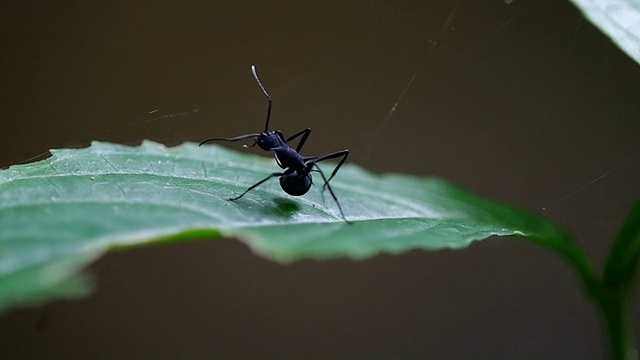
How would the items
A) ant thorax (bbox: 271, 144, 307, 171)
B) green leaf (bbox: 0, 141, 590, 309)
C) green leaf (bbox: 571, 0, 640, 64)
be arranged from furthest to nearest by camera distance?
ant thorax (bbox: 271, 144, 307, 171) < green leaf (bbox: 571, 0, 640, 64) < green leaf (bbox: 0, 141, 590, 309)

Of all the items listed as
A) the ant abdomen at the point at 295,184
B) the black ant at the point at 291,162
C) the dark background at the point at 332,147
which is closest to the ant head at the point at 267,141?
the black ant at the point at 291,162

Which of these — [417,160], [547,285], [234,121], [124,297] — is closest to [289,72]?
[234,121]

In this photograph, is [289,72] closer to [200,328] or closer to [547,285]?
[200,328]

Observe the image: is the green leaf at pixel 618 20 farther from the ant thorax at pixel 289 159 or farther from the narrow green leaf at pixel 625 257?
the ant thorax at pixel 289 159

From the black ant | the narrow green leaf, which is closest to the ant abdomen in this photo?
the black ant

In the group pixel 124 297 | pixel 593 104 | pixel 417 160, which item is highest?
pixel 593 104

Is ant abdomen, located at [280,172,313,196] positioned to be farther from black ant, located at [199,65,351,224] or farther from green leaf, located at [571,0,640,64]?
green leaf, located at [571,0,640,64]
